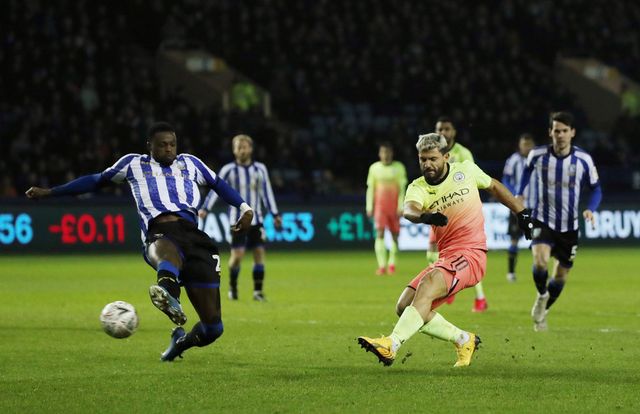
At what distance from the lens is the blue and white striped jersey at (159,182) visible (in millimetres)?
9703

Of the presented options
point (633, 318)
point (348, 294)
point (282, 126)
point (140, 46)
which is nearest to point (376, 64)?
point (282, 126)

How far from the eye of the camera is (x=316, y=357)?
10.6m

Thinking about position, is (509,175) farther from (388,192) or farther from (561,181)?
(561,181)

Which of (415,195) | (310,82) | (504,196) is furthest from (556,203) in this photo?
(310,82)

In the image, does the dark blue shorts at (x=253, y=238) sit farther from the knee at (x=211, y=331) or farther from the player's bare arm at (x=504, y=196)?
the player's bare arm at (x=504, y=196)

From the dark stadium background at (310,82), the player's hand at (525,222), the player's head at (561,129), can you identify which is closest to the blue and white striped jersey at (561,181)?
the player's head at (561,129)

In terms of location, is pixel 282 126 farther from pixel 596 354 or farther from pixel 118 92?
pixel 596 354

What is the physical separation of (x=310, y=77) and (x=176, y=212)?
26.2 metres

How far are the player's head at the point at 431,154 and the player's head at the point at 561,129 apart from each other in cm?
346

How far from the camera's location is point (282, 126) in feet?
114

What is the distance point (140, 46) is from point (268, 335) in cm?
2443

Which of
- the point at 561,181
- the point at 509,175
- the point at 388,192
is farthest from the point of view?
the point at 388,192

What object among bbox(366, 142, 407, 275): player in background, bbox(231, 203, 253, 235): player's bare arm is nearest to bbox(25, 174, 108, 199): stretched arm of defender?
bbox(231, 203, 253, 235): player's bare arm

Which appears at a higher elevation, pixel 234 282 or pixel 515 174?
pixel 515 174
